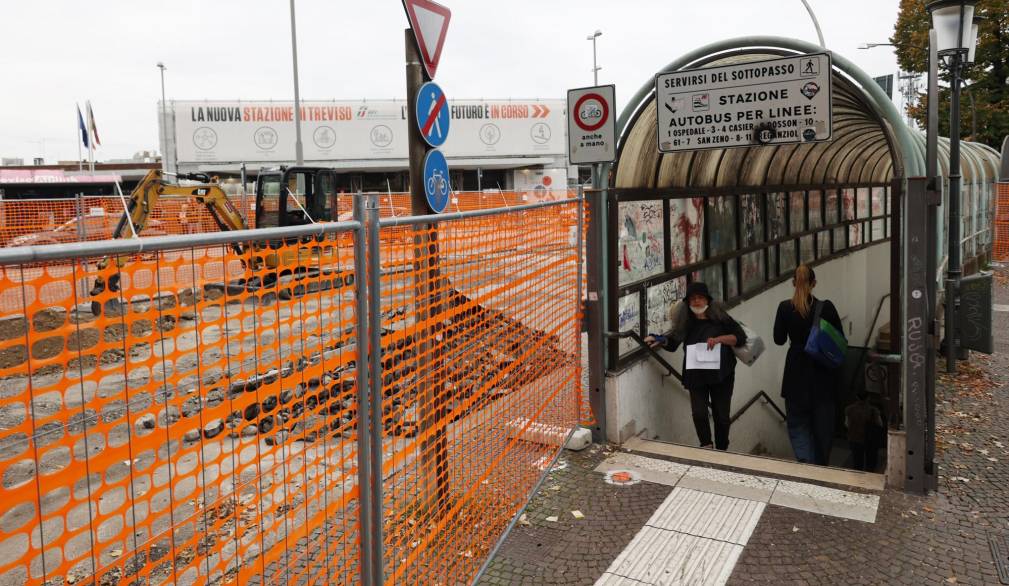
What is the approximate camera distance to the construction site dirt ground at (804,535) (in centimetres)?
400

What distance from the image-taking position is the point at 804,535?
4426 mm

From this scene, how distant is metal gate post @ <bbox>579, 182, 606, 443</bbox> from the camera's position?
5.99 meters

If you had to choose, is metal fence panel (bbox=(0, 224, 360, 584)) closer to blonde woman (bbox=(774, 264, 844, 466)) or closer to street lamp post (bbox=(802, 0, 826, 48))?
blonde woman (bbox=(774, 264, 844, 466))

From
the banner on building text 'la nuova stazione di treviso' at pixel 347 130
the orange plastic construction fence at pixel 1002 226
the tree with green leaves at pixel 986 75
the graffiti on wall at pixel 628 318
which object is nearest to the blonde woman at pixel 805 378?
the graffiti on wall at pixel 628 318

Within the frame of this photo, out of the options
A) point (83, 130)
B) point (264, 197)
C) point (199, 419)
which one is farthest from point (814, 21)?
point (83, 130)

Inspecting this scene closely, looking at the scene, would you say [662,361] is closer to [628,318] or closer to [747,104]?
[628,318]

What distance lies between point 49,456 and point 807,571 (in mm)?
6157

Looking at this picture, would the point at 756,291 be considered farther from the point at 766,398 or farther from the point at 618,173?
the point at 618,173

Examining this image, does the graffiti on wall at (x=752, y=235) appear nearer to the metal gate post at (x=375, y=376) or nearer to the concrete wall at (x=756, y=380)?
the concrete wall at (x=756, y=380)

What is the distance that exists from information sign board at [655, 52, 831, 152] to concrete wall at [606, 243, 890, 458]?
2.06 meters

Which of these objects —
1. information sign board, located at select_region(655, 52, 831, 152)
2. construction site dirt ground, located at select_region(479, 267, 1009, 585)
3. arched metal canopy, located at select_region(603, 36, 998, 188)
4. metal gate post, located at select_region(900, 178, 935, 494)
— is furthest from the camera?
information sign board, located at select_region(655, 52, 831, 152)

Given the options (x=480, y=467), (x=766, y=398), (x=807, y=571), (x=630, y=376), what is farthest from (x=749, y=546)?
(x=766, y=398)

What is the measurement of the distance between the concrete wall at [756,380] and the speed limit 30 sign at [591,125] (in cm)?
181

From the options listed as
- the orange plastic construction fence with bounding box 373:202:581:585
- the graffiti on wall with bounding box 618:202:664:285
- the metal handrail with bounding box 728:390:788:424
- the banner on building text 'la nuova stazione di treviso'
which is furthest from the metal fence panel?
the banner on building text 'la nuova stazione di treviso'
